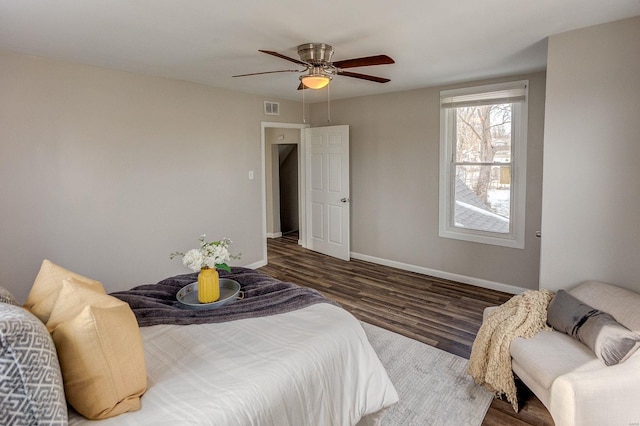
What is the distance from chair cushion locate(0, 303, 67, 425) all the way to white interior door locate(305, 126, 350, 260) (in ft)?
14.5

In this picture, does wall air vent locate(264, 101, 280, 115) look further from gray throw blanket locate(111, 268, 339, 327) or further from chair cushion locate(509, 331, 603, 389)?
chair cushion locate(509, 331, 603, 389)

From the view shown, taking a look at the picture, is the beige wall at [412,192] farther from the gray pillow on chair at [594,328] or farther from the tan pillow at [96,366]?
the tan pillow at [96,366]

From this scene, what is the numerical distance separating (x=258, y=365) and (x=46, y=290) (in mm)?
1039

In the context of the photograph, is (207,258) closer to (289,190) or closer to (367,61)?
(367,61)

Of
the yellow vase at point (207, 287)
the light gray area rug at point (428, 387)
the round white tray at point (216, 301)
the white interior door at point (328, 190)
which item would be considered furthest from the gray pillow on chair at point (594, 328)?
the white interior door at point (328, 190)

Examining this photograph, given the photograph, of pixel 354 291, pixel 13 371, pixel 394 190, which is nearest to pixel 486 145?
pixel 394 190

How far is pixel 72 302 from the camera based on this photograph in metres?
1.35

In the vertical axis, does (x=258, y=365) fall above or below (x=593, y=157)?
below

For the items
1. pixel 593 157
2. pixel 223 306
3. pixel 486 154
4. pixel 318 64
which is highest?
pixel 318 64

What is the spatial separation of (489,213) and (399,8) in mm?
2845

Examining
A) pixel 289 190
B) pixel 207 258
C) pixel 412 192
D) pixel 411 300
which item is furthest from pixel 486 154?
pixel 289 190

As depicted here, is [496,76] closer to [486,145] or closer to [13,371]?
[486,145]

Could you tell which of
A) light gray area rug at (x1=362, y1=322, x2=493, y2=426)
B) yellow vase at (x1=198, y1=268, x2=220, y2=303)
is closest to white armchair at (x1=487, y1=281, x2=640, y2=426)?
light gray area rug at (x1=362, y1=322, x2=493, y2=426)

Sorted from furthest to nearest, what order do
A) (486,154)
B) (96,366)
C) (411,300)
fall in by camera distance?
(486,154), (411,300), (96,366)
